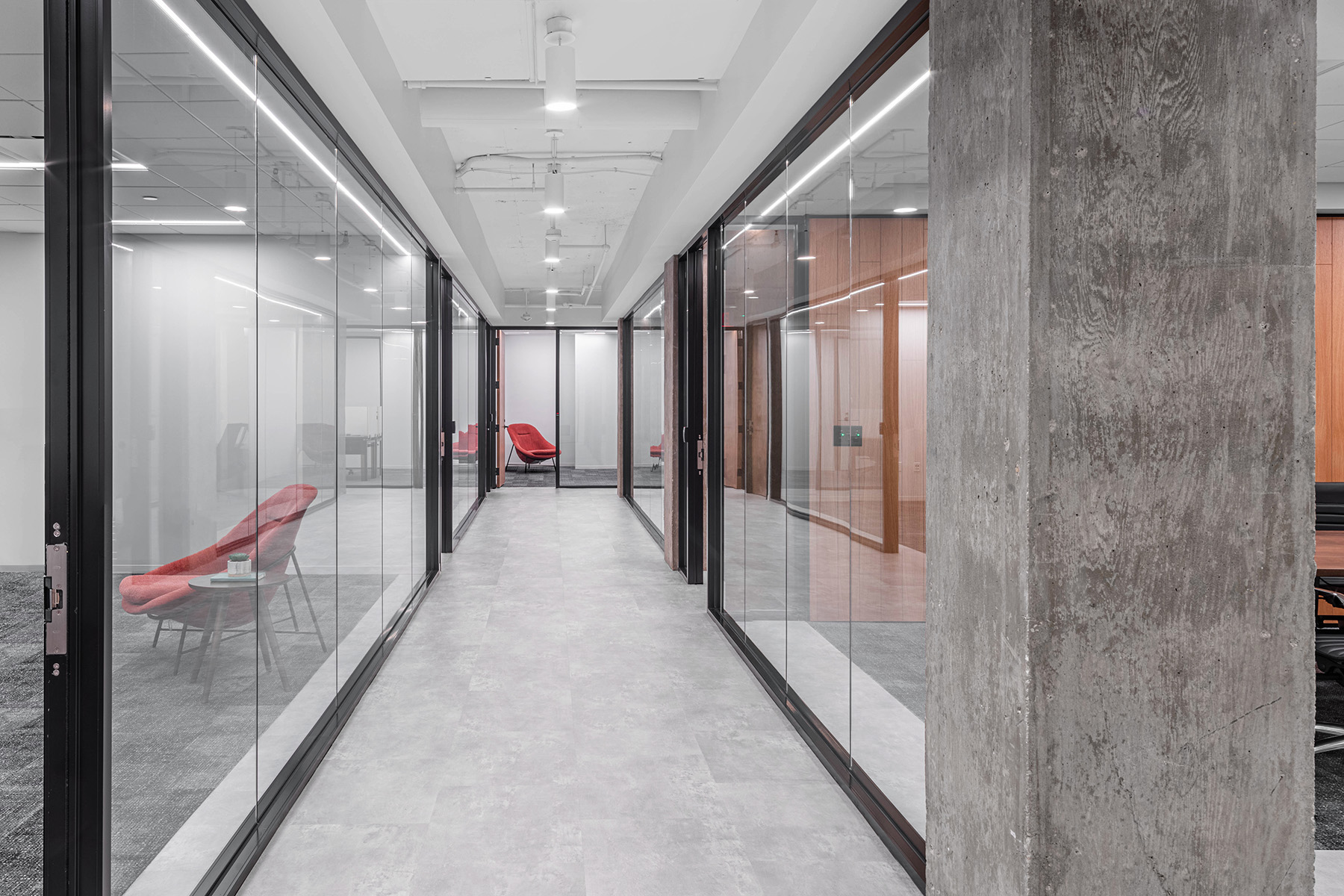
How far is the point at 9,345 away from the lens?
1.42 m

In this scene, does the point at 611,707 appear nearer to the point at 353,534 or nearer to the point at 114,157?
the point at 353,534

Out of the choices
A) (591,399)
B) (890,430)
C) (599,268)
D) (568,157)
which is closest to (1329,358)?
(890,430)

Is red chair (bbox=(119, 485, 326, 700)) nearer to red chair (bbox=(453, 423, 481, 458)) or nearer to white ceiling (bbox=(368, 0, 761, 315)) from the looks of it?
white ceiling (bbox=(368, 0, 761, 315))

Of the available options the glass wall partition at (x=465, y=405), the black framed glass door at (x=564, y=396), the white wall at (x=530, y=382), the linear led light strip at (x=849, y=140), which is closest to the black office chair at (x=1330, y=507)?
the linear led light strip at (x=849, y=140)

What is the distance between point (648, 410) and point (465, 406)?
82.5 inches

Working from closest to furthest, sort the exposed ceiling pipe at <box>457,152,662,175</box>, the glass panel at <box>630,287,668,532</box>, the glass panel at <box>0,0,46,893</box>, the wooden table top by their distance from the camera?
1. the glass panel at <box>0,0,46,893</box>
2. the wooden table top
3. the exposed ceiling pipe at <box>457,152,662,175</box>
4. the glass panel at <box>630,287,668,532</box>

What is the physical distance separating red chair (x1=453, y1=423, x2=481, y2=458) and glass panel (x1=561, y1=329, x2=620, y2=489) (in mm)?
2581

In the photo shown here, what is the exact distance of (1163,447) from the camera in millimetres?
1448

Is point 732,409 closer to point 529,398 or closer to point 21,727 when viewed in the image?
point 21,727

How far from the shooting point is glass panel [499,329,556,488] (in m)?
14.5

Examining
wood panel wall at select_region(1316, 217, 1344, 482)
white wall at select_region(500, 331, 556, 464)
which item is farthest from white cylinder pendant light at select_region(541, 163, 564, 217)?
white wall at select_region(500, 331, 556, 464)

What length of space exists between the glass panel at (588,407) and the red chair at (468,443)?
2581 millimetres

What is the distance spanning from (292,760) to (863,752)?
2.06 meters

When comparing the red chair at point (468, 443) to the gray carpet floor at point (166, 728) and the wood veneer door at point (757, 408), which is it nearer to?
the wood veneer door at point (757, 408)
